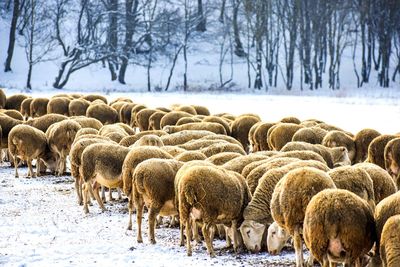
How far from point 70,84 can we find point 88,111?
27.4 m

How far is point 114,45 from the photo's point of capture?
5178cm

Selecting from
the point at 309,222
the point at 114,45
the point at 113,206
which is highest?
the point at 114,45

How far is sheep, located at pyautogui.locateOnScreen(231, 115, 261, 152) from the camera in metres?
18.7

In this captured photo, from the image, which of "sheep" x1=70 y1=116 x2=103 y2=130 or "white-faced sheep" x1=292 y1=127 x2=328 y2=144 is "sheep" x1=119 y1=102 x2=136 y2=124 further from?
"white-faced sheep" x1=292 y1=127 x2=328 y2=144

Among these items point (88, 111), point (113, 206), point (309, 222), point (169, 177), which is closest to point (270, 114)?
point (88, 111)

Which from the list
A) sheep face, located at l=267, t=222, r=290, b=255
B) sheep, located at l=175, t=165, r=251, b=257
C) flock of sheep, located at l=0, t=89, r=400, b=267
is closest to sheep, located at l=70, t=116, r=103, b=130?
flock of sheep, located at l=0, t=89, r=400, b=267

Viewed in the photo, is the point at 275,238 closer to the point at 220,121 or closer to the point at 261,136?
the point at 261,136

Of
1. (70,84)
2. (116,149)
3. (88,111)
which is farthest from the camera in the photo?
(70,84)

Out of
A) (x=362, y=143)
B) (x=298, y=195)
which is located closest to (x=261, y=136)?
(x=362, y=143)

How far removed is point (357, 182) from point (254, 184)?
1718 mm

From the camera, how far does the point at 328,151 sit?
13688 millimetres

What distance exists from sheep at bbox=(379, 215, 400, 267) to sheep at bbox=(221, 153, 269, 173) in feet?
14.3

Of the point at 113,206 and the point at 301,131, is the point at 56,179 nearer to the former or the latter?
the point at 113,206

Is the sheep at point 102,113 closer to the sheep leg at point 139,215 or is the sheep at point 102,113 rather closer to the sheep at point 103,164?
the sheep at point 103,164
